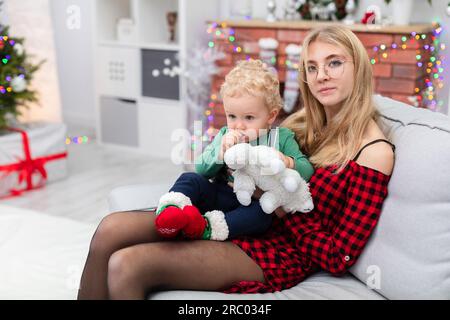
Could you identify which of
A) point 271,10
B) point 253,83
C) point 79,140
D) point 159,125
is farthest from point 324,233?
point 79,140

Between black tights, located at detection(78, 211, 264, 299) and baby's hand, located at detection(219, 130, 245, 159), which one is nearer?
black tights, located at detection(78, 211, 264, 299)

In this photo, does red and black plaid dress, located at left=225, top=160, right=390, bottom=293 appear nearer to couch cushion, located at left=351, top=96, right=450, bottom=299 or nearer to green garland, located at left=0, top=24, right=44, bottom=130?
couch cushion, located at left=351, top=96, right=450, bottom=299

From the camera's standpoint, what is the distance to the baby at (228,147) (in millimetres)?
1433

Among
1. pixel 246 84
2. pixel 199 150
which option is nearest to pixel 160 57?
pixel 199 150

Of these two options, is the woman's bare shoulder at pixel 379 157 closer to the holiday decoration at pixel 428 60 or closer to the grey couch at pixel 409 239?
the grey couch at pixel 409 239

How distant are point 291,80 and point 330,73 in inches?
73.0

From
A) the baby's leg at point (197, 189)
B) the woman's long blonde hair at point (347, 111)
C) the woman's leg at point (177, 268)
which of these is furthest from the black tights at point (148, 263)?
the woman's long blonde hair at point (347, 111)

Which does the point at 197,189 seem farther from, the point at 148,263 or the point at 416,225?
the point at 416,225

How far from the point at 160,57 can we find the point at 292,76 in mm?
926

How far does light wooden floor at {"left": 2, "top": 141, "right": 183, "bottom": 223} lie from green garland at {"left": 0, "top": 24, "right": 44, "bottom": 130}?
445mm

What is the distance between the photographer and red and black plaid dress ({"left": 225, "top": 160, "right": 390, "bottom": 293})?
138 centimetres

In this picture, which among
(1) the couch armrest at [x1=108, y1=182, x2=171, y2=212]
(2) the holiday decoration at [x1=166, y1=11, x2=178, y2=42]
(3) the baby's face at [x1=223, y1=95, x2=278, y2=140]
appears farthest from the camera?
(2) the holiday decoration at [x1=166, y1=11, x2=178, y2=42]

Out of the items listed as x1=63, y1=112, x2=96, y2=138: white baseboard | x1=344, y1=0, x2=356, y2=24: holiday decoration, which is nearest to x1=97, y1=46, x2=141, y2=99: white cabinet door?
x1=63, y1=112, x2=96, y2=138: white baseboard

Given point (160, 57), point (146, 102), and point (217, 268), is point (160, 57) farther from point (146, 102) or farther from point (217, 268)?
point (217, 268)
